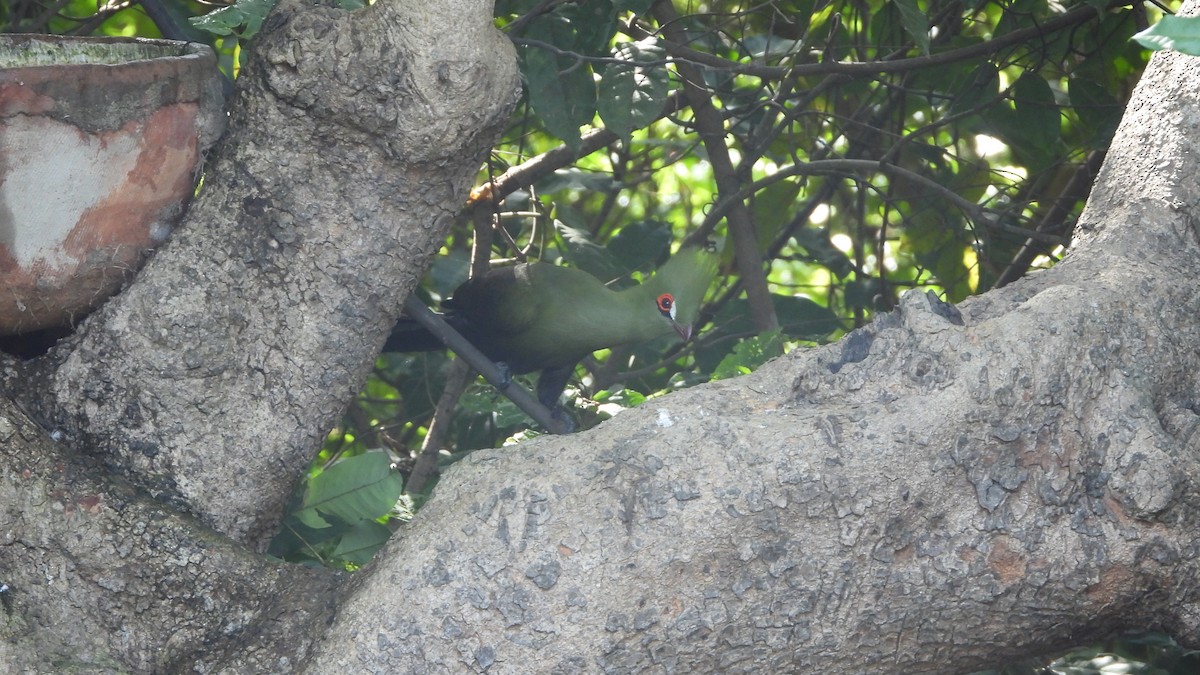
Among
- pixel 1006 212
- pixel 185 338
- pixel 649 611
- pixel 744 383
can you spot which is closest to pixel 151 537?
pixel 185 338

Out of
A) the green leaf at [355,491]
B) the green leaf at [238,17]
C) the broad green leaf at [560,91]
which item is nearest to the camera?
the green leaf at [238,17]

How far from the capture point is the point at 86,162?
4.49ft

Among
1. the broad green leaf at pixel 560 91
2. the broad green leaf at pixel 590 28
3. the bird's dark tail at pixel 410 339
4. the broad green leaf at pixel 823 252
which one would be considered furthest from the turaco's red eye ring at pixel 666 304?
the broad green leaf at pixel 590 28

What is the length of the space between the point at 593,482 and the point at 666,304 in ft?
6.24

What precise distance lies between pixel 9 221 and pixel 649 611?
906mm

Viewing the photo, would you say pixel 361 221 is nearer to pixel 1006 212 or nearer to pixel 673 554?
pixel 673 554

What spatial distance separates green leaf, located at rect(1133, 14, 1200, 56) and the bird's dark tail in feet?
7.25

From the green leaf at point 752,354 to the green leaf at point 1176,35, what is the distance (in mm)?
1275

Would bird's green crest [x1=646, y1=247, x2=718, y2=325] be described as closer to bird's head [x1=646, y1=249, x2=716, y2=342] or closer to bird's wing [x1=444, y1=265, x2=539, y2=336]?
bird's head [x1=646, y1=249, x2=716, y2=342]

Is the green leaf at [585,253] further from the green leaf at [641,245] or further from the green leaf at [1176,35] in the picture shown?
the green leaf at [1176,35]

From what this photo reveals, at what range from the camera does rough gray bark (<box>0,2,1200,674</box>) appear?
1240 mm

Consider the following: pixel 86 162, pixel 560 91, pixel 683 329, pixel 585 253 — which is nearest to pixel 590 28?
pixel 560 91

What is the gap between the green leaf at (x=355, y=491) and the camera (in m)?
1.88

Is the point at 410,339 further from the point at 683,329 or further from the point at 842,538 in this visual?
the point at 842,538
